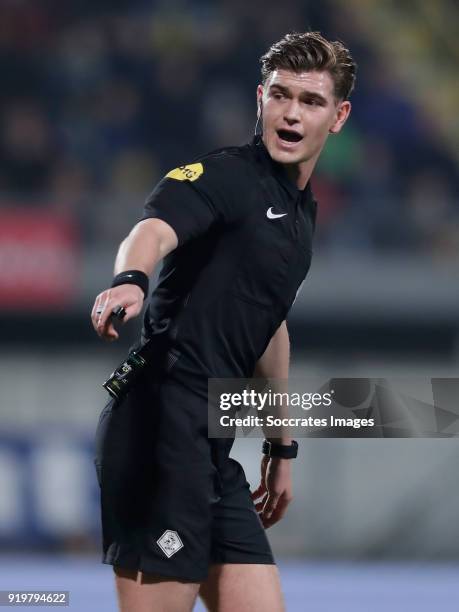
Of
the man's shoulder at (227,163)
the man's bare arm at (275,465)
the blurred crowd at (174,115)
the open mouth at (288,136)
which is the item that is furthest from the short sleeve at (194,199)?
the blurred crowd at (174,115)

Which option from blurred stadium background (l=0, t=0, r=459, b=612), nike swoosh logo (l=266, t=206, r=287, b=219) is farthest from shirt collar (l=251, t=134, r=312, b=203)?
blurred stadium background (l=0, t=0, r=459, b=612)

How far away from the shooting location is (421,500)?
884 centimetres

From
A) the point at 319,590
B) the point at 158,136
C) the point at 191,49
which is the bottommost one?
the point at 319,590

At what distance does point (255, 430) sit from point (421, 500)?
229 inches

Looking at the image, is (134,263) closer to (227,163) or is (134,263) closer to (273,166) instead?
(227,163)

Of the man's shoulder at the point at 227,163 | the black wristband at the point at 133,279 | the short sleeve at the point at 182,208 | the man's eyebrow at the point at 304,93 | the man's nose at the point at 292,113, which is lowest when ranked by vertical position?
the black wristband at the point at 133,279

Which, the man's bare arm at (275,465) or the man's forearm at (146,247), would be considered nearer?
the man's forearm at (146,247)

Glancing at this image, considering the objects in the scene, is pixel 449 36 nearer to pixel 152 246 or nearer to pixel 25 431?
pixel 25 431

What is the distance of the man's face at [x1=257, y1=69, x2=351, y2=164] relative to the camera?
A: 9.59ft

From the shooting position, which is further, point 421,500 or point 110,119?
point 110,119

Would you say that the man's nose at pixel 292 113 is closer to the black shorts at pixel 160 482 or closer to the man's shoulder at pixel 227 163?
the man's shoulder at pixel 227 163

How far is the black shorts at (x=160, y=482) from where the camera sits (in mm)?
2750

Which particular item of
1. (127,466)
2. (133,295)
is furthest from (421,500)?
(133,295)

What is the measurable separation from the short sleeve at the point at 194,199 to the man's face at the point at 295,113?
0.21m
